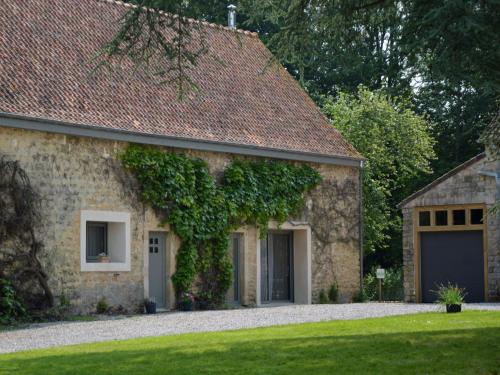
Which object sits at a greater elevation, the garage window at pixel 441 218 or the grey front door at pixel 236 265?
the garage window at pixel 441 218

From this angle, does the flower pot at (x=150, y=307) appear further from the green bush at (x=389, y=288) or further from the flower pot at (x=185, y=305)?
the green bush at (x=389, y=288)

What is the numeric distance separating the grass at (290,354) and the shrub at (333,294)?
38.3ft

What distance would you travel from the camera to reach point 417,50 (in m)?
15.4

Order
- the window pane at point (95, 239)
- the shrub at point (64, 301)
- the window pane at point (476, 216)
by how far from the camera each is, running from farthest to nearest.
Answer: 1. the window pane at point (476, 216)
2. the window pane at point (95, 239)
3. the shrub at point (64, 301)

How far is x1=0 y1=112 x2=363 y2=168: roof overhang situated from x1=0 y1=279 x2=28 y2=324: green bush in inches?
121

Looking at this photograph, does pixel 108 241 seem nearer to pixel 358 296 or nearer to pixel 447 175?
pixel 358 296

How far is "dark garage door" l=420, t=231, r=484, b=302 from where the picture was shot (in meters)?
28.2

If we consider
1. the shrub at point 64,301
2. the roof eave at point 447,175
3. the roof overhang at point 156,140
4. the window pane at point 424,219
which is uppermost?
the roof overhang at point 156,140

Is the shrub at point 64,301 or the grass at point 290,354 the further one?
the shrub at point 64,301

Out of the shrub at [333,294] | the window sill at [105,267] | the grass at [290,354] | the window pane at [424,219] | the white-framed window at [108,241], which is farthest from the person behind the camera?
the shrub at [333,294]

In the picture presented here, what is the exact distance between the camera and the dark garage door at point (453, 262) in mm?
28172

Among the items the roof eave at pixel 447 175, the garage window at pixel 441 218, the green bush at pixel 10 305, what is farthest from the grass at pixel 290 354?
the garage window at pixel 441 218

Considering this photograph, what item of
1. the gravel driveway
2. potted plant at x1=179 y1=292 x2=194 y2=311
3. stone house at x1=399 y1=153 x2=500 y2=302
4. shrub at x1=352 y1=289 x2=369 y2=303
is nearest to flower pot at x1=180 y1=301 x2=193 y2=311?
potted plant at x1=179 y1=292 x2=194 y2=311

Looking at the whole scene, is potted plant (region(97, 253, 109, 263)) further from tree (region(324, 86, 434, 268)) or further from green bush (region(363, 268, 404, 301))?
tree (region(324, 86, 434, 268))
